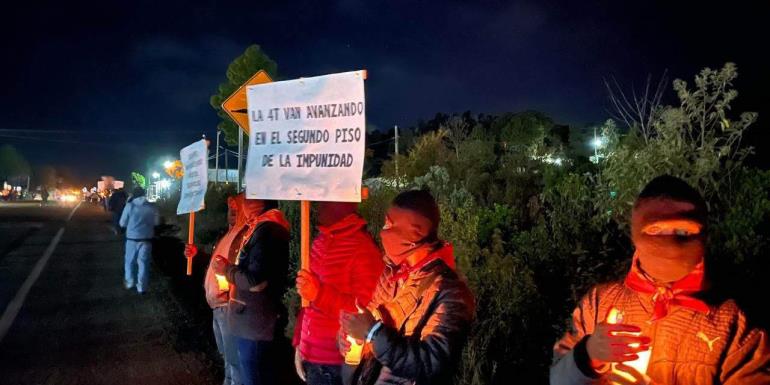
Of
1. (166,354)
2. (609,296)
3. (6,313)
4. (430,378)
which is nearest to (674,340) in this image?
(609,296)

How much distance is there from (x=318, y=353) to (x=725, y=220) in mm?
2910

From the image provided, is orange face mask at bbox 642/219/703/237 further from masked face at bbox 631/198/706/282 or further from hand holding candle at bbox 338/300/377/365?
hand holding candle at bbox 338/300/377/365

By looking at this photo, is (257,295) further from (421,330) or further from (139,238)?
(139,238)

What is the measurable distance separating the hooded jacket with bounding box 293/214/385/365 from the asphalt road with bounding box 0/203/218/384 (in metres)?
2.75

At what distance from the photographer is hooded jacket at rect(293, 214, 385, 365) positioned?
139 inches

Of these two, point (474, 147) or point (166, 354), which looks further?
point (474, 147)

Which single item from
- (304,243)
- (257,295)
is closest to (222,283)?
(257,295)

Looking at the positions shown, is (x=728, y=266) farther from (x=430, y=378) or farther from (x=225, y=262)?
(x=225, y=262)

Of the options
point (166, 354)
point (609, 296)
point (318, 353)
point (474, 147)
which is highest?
point (474, 147)

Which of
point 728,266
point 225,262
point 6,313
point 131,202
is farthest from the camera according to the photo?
point 131,202

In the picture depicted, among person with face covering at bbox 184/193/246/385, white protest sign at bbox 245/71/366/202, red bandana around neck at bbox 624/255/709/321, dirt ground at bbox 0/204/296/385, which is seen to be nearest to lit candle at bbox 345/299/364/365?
white protest sign at bbox 245/71/366/202

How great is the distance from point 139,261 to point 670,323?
33.0 feet

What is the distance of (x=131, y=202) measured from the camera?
10.7 metres

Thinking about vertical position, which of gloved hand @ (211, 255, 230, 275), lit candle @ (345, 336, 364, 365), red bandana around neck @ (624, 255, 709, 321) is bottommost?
lit candle @ (345, 336, 364, 365)
